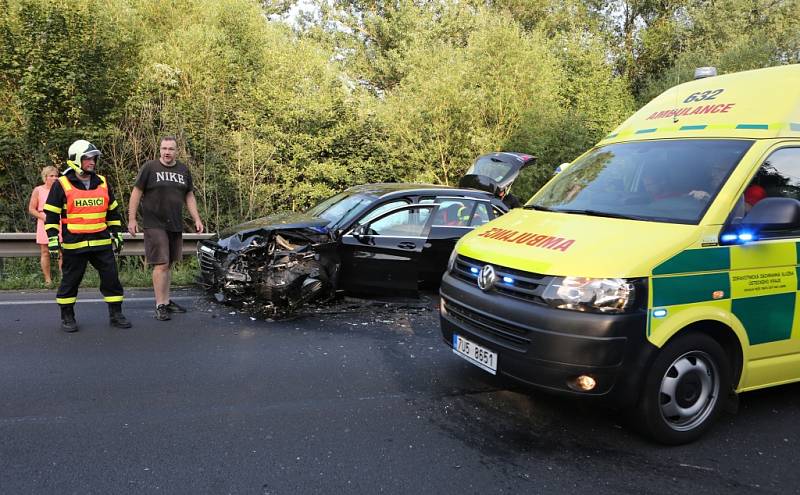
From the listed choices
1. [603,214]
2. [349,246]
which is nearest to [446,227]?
[349,246]

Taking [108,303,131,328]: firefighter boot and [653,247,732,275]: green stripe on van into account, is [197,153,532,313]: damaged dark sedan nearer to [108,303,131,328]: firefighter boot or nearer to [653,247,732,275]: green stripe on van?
[108,303,131,328]: firefighter boot

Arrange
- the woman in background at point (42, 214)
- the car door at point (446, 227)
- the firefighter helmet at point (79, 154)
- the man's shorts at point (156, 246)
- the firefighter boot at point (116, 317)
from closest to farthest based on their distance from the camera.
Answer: the firefighter helmet at point (79, 154)
the firefighter boot at point (116, 317)
the man's shorts at point (156, 246)
the car door at point (446, 227)
the woman in background at point (42, 214)

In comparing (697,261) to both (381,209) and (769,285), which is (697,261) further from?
(381,209)

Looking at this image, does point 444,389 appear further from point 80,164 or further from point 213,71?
point 213,71

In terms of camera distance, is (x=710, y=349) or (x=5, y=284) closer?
(x=710, y=349)

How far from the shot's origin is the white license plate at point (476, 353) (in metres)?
3.65

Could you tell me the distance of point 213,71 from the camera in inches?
543

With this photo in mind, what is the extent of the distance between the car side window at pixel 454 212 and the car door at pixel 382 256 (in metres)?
0.43

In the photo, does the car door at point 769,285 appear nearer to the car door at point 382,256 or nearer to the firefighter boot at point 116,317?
the car door at point 382,256

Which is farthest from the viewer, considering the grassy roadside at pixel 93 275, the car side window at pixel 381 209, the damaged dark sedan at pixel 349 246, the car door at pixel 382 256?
the grassy roadside at pixel 93 275

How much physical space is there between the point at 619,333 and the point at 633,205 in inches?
44.2

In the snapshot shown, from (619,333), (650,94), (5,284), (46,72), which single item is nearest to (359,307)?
(619,333)

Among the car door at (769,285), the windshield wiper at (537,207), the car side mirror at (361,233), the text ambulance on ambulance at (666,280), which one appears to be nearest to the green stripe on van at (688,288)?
the text ambulance on ambulance at (666,280)

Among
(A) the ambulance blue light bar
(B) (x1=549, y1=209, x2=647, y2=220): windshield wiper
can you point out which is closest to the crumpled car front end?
(B) (x1=549, y1=209, x2=647, y2=220): windshield wiper
